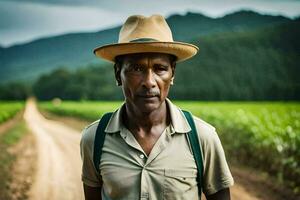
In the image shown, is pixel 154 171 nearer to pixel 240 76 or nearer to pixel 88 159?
pixel 88 159

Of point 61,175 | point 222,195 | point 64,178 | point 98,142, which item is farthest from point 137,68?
point 61,175

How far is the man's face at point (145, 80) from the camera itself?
5.64 ft

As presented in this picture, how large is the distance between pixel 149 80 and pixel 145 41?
0.48ft

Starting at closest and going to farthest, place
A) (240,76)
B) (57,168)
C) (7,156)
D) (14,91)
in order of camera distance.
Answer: (57,168) → (7,156) → (14,91) → (240,76)

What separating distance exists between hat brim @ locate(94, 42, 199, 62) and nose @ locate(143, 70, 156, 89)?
0.09 m

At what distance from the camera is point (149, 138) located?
1767 mm

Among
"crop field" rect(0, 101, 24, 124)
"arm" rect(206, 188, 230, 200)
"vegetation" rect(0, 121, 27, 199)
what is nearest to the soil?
"vegetation" rect(0, 121, 27, 199)

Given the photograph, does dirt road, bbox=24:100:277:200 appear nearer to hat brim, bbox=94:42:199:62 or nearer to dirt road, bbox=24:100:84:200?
dirt road, bbox=24:100:84:200

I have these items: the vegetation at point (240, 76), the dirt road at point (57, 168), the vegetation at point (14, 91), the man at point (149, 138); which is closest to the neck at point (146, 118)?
the man at point (149, 138)

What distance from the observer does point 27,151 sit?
961cm

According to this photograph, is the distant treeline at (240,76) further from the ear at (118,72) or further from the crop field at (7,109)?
the ear at (118,72)

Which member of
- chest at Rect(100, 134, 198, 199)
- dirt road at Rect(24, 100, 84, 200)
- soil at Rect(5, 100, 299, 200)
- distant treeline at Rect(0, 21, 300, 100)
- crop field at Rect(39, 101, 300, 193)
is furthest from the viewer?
distant treeline at Rect(0, 21, 300, 100)

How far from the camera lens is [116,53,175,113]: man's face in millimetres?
1719

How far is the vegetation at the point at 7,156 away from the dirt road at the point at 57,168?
0.38 meters
